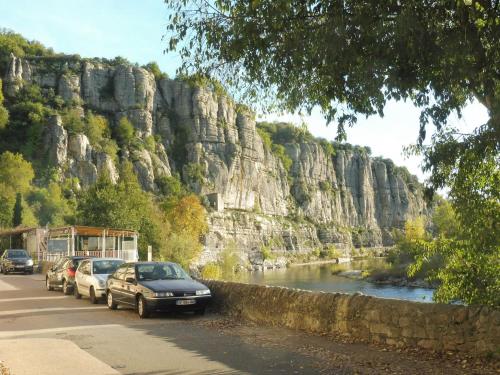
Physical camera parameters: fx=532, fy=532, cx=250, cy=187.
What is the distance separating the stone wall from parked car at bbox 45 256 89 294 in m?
10.5

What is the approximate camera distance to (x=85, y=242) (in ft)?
148

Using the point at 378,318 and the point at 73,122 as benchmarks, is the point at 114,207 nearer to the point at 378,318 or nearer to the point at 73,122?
the point at 378,318

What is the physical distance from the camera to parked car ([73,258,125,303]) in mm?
17562

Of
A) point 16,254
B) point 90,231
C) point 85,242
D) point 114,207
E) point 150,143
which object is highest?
point 150,143

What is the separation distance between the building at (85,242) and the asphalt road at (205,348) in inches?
871

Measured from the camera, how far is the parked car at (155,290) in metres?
13.2

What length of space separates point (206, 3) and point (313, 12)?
1714 millimetres

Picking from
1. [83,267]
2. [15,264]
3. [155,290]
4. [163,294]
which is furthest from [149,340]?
[15,264]

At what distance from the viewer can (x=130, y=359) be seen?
825 cm

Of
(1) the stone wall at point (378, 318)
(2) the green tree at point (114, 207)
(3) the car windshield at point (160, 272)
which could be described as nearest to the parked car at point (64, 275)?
(3) the car windshield at point (160, 272)

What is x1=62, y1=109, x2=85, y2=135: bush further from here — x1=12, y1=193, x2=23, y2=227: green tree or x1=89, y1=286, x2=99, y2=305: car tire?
x1=89, y1=286, x2=99, y2=305: car tire

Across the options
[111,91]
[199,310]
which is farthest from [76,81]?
[199,310]

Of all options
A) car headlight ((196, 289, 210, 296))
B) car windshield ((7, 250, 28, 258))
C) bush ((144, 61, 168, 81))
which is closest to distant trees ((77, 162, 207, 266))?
car windshield ((7, 250, 28, 258))

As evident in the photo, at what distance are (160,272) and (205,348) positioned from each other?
5.88 metres
